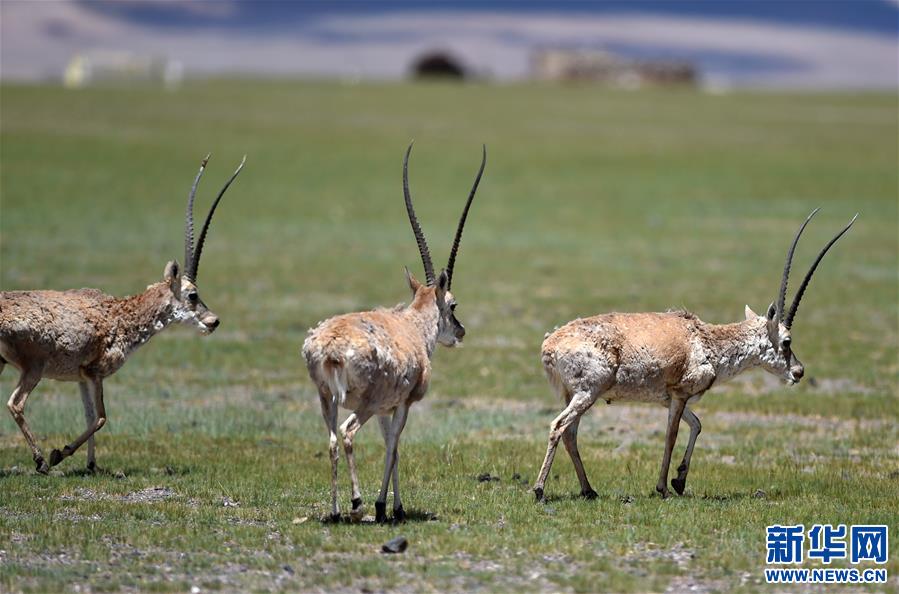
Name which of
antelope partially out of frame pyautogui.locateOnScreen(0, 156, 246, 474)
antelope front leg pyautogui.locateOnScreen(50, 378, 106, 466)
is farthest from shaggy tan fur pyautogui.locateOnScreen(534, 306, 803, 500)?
antelope front leg pyautogui.locateOnScreen(50, 378, 106, 466)

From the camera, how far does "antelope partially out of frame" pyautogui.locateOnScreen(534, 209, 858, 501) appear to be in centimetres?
1369

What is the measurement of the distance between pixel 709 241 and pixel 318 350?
29.4 m

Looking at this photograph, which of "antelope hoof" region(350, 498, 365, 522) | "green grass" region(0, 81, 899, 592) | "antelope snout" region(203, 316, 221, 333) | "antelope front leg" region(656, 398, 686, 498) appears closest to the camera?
"green grass" region(0, 81, 899, 592)

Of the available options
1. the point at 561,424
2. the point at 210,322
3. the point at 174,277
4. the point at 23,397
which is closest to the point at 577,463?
the point at 561,424

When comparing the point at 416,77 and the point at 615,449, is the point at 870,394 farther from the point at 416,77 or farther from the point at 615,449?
the point at 416,77

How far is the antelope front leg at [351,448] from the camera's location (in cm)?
1216

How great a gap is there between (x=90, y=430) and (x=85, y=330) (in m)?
1.01

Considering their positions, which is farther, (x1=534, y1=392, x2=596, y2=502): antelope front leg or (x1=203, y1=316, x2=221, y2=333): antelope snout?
(x1=203, y1=316, x2=221, y2=333): antelope snout

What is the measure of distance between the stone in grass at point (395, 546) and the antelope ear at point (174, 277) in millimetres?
4936

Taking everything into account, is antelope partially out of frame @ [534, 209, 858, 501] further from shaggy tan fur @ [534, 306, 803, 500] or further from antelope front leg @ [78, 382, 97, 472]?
antelope front leg @ [78, 382, 97, 472]

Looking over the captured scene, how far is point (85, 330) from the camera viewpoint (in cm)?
1463

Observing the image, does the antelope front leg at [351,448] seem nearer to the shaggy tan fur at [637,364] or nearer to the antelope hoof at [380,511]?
the antelope hoof at [380,511]

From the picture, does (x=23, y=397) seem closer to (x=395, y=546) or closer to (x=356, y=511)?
(x=356, y=511)

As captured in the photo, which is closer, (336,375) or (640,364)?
(336,375)
